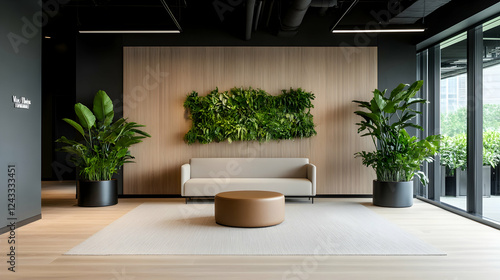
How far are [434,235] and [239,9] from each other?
16.3 feet

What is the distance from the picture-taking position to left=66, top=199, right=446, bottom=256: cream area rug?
3.90 metres

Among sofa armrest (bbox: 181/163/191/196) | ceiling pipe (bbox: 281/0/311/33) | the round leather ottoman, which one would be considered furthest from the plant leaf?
ceiling pipe (bbox: 281/0/311/33)

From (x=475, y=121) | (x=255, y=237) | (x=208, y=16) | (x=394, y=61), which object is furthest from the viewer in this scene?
(x=394, y=61)

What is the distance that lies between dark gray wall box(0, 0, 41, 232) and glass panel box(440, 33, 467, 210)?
628 centimetres

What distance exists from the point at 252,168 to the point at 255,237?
116 inches

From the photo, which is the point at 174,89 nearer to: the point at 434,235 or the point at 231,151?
the point at 231,151

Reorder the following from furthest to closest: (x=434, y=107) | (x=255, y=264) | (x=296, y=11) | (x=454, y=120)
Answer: (x=434, y=107)
(x=454, y=120)
(x=296, y=11)
(x=255, y=264)

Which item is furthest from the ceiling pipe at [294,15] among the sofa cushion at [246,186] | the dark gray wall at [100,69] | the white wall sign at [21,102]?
the white wall sign at [21,102]

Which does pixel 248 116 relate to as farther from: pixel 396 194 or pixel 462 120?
pixel 462 120

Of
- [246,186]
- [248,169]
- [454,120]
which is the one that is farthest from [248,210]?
[454,120]

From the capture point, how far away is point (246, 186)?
6.75 m

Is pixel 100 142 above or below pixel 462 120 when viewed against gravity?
below

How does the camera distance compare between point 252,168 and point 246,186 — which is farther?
point 252,168

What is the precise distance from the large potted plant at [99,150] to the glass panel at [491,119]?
532 cm
